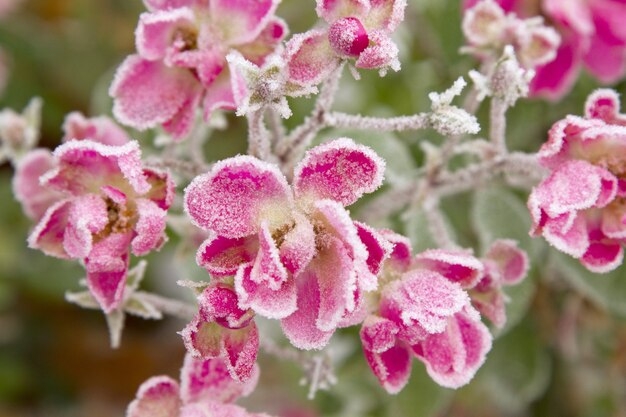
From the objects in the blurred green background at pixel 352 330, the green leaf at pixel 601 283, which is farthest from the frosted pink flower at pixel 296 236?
the green leaf at pixel 601 283

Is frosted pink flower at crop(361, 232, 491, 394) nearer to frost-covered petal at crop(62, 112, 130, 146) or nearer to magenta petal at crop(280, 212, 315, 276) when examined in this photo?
magenta petal at crop(280, 212, 315, 276)

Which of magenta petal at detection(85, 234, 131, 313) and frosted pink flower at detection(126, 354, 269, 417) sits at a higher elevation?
magenta petal at detection(85, 234, 131, 313)

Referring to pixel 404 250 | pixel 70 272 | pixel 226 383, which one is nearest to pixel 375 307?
pixel 404 250

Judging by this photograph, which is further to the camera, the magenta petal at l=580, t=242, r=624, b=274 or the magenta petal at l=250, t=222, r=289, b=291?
the magenta petal at l=580, t=242, r=624, b=274

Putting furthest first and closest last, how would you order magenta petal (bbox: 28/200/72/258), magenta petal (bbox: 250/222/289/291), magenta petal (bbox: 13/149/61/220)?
1. magenta petal (bbox: 13/149/61/220)
2. magenta petal (bbox: 28/200/72/258)
3. magenta petal (bbox: 250/222/289/291)

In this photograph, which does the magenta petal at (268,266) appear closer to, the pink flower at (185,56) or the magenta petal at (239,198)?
the magenta petal at (239,198)

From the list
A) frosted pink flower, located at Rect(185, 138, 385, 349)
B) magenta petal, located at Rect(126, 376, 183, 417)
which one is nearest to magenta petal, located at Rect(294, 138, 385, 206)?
frosted pink flower, located at Rect(185, 138, 385, 349)
